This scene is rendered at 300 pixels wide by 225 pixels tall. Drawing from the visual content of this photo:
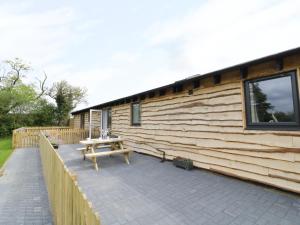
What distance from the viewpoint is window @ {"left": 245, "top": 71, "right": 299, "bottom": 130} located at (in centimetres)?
350

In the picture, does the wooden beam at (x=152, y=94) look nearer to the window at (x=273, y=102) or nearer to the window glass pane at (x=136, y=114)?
the window glass pane at (x=136, y=114)

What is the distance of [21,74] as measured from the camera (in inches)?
929

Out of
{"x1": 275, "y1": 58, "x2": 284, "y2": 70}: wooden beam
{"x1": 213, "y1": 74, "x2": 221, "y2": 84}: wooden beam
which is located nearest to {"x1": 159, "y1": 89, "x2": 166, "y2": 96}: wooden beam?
{"x1": 213, "y1": 74, "x2": 221, "y2": 84}: wooden beam

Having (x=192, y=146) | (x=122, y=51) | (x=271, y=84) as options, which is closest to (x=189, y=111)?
(x=192, y=146)

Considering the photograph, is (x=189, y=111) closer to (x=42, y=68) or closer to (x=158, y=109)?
(x=158, y=109)

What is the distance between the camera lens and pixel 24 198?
12.6 feet

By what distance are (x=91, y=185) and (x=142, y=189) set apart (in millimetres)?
1215

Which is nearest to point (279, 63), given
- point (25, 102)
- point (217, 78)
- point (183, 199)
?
point (217, 78)

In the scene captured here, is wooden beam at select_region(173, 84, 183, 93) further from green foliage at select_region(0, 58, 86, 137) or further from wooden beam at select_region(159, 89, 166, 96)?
green foliage at select_region(0, 58, 86, 137)

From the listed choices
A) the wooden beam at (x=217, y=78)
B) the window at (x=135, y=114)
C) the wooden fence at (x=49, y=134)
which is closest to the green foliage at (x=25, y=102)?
the wooden fence at (x=49, y=134)

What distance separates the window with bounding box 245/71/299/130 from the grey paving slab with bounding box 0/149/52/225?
4491mm

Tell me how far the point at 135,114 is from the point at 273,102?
578 cm

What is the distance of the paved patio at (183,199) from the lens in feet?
8.83

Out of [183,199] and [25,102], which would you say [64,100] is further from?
[183,199]
